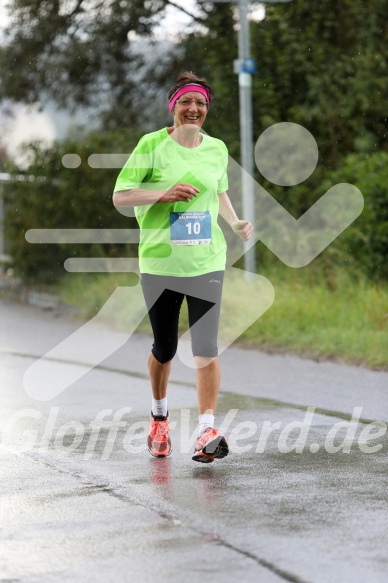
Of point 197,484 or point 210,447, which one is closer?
point 197,484

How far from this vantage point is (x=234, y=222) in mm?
7180

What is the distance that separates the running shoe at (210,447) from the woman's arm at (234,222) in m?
1.06

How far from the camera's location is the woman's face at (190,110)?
22.7ft

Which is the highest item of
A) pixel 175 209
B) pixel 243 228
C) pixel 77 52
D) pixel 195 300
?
pixel 77 52

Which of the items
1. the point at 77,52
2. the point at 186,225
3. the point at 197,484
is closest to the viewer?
the point at 197,484

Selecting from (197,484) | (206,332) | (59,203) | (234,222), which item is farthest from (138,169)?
(59,203)

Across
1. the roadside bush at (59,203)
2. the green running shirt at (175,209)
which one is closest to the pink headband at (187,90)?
the green running shirt at (175,209)

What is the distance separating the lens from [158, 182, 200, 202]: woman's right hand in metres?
6.68

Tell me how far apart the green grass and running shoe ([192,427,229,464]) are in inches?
170

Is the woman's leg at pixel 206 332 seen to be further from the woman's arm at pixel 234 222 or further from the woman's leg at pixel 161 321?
the woman's arm at pixel 234 222

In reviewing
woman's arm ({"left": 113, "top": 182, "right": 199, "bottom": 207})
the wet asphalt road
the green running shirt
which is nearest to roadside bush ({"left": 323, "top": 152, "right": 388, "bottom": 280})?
the wet asphalt road

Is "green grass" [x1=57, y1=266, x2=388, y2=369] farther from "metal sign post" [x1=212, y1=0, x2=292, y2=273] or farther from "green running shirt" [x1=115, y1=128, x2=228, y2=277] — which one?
"green running shirt" [x1=115, y1=128, x2=228, y2=277]

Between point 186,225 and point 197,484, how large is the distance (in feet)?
4.49

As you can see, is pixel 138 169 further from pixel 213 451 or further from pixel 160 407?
pixel 213 451
